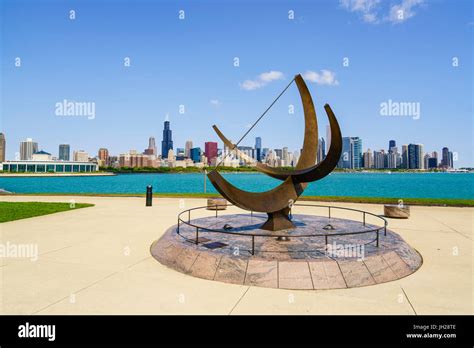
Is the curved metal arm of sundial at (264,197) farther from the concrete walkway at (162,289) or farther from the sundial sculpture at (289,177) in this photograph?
the concrete walkway at (162,289)

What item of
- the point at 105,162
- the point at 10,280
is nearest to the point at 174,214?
the point at 10,280

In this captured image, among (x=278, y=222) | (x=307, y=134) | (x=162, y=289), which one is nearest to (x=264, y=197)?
(x=278, y=222)

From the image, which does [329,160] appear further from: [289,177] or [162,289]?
[162,289]

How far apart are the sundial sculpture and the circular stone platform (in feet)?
3.25

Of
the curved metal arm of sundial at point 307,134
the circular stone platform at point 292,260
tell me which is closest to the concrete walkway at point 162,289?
the circular stone platform at point 292,260

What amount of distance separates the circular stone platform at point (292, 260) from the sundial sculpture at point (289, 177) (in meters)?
0.99

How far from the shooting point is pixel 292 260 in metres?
5.70

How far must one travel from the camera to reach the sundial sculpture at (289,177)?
24.4 ft

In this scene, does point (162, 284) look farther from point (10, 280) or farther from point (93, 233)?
point (93, 233)

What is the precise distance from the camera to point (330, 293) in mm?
5062

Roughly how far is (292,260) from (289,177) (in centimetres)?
305

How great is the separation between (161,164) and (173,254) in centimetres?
17423
